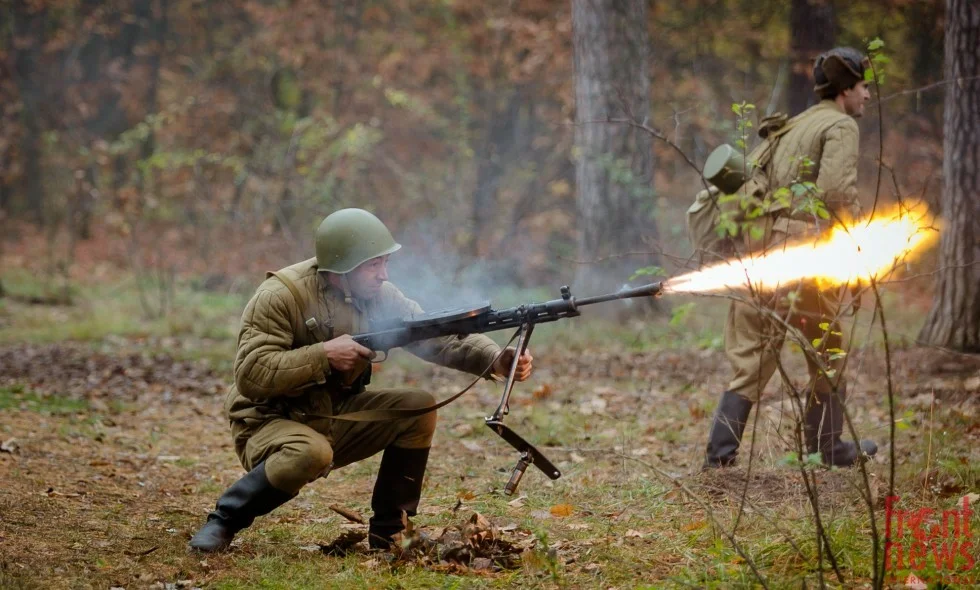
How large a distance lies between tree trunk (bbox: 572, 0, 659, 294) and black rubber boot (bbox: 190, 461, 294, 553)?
7826 millimetres

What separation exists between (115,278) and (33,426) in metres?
14.1

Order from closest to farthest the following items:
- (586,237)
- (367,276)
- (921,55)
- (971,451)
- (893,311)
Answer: (367,276), (971,451), (586,237), (893,311), (921,55)

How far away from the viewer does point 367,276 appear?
4875mm

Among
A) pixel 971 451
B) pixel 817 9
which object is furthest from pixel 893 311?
pixel 971 451

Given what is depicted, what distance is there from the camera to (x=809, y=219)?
5590mm

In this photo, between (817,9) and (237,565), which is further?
(817,9)

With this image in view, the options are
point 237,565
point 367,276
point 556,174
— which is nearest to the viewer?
point 237,565

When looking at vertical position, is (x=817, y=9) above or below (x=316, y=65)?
below

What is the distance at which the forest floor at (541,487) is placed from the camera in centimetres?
422

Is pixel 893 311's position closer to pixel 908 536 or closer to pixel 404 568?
pixel 908 536

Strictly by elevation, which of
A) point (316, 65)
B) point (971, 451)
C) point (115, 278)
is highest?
point (316, 65)

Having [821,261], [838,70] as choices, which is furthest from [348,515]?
[838,70]

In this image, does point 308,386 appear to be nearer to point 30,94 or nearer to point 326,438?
point 326,438

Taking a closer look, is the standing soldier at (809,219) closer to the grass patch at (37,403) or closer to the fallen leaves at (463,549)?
the fallen leaves at (463,549)
